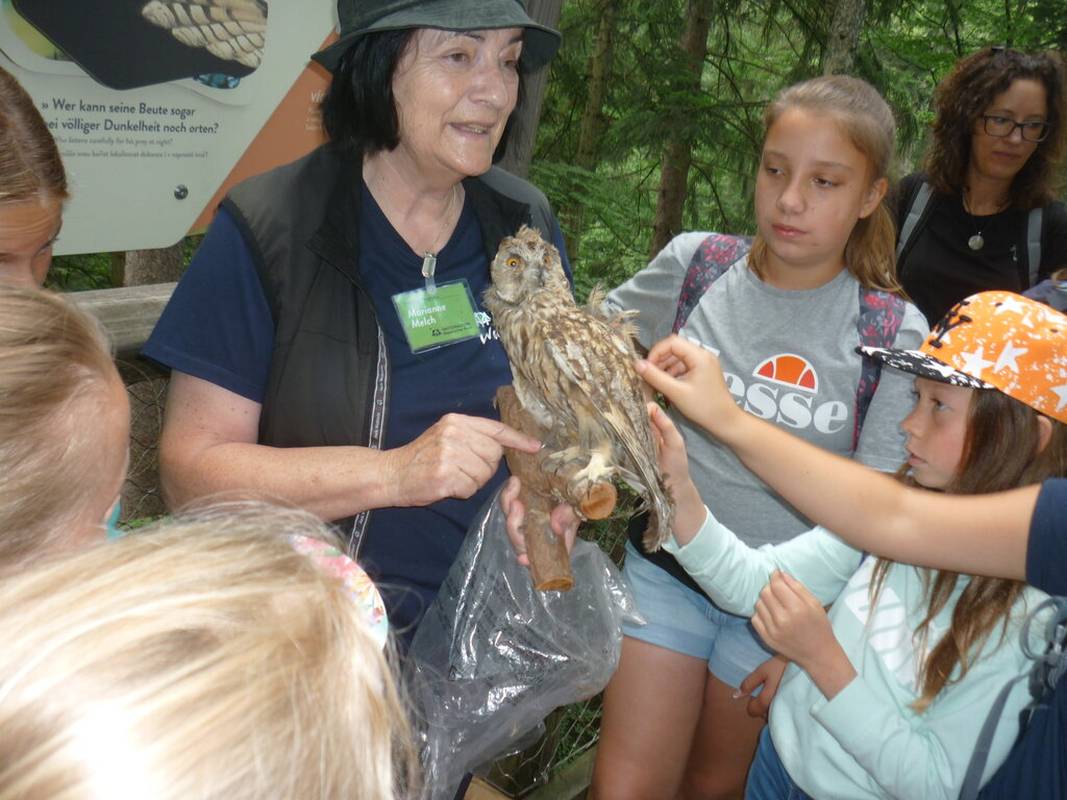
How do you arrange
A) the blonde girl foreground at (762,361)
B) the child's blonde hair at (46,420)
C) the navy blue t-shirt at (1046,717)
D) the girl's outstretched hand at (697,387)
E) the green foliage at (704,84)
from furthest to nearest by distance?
the green foliage at (704,84)
the blonde girl foreground at (762,361)
the girl's outstretched hand at (697,387)
the navy blue t-shirt at (1046,717)
the child's blonde hair at (46,420)

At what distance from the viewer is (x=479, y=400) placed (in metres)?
2.13

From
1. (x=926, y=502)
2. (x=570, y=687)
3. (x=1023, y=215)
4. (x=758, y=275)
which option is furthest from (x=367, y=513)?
(x=1023, y=215)

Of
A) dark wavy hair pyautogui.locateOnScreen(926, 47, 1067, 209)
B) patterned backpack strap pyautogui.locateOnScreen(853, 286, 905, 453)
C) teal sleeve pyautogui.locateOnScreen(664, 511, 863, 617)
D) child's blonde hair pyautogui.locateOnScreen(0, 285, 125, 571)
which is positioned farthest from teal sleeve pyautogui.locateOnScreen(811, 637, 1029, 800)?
dark wavy hair pyautogui.locateOnScreen(926, 47, 1067, 209)

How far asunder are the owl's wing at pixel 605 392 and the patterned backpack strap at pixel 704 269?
77 centimetres

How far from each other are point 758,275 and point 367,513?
149 cm

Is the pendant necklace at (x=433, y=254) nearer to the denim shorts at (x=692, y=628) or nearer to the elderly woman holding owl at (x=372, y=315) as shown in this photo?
the elderly woman holding owl at (x=372, y=315)

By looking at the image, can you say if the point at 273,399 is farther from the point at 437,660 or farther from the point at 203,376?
the point at 437,660

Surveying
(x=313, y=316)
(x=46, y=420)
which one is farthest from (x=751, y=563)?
(x=46, y=420)

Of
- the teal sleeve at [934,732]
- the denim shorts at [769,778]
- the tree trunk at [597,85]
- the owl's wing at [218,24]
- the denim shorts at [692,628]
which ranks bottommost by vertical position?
the denim shorts at [769,778]

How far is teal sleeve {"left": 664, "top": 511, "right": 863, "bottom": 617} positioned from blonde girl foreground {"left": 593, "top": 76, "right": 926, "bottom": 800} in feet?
0.79

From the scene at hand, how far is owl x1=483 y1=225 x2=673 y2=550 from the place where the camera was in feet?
6.31

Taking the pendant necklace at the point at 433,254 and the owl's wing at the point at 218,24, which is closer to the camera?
the pendant necklace at the point at 433,254

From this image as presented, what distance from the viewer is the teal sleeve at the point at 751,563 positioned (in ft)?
7.08

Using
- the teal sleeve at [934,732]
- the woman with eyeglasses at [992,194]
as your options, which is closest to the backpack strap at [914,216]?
the woman with eyeglasses at [992,194]
